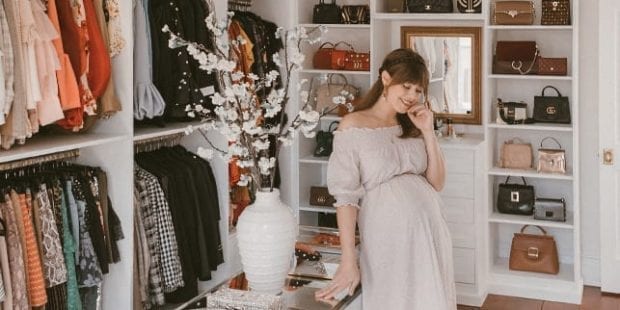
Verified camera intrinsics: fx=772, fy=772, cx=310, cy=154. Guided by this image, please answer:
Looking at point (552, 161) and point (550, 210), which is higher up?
point (552, 161)

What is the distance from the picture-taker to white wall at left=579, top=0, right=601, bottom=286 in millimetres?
5211

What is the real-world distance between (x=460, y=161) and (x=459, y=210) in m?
0.32

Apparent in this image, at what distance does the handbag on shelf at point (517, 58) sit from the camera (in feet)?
16.6

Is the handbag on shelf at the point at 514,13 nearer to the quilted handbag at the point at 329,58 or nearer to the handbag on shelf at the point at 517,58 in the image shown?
the handbag on shelf at the point at 517,58

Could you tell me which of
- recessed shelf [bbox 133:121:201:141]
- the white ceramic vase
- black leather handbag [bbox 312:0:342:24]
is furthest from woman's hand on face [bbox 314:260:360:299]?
black leather handbag [bbox 312:0:342:24]

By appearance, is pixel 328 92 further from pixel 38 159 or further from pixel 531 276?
pixel 38 159

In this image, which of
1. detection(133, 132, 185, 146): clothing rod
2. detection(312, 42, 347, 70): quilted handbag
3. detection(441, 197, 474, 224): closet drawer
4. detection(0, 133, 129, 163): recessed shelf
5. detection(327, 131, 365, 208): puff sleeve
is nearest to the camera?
detection(327, 131, 365, 208): puff sleeve

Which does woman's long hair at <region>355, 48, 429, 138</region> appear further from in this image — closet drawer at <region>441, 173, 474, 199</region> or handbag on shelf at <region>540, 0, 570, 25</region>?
handbag on shelf at <region>540, 0, 570, 25</region>

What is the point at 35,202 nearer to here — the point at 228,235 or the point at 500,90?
the point at 228,235

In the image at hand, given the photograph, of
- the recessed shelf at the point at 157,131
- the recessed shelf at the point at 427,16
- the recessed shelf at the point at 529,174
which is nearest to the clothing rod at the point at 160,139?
the recessed shelf at the point at 157,131

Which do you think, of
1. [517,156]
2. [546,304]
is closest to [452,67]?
[517,156]

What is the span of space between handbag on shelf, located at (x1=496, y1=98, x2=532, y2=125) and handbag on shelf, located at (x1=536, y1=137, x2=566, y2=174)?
247mm

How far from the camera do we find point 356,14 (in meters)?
5.48

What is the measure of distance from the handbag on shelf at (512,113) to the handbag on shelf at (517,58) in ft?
0.77
